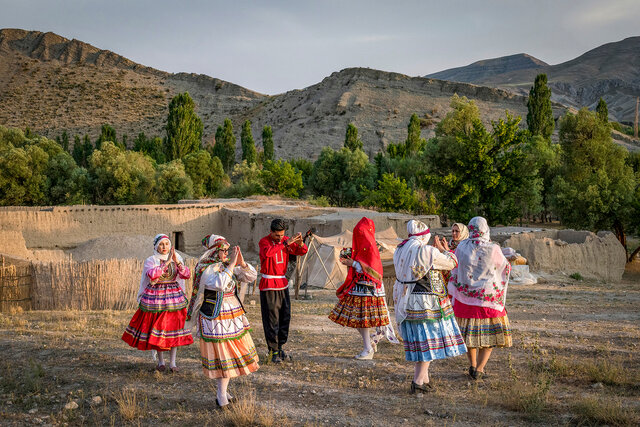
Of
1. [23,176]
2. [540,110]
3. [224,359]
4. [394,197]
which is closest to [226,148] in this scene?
[23,176]

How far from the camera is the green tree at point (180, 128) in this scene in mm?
39750

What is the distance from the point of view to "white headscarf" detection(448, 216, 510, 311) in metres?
5.06

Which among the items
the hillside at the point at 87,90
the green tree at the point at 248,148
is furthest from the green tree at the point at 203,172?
the hillside at the point at 87,90

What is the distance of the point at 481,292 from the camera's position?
16.6ft

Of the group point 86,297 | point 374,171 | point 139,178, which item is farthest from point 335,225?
point 374,171

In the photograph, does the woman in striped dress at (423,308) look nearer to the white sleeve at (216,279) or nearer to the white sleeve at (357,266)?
the white sleeve at (357,266)

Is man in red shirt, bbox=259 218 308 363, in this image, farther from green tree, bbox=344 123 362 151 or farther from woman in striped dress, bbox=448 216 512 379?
green tree, bbox=344 123 362 151

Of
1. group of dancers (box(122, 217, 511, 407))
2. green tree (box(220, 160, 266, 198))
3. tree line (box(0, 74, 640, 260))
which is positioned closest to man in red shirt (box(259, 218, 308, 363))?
group of dancers (box(122, 217, 511, 407))

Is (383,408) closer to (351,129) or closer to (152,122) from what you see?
(351,129)

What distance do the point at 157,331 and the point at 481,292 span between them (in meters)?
Result: 3.24

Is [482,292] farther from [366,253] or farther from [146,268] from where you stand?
[146,268]

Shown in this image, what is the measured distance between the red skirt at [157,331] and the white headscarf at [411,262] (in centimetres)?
225

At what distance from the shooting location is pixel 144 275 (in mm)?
5449

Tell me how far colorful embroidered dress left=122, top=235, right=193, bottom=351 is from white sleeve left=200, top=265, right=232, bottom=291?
92 cm
